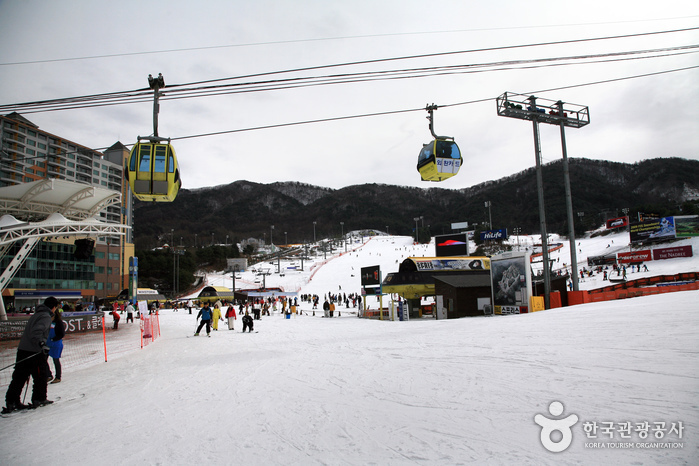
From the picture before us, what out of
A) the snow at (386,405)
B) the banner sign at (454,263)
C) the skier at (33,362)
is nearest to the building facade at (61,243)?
the banner sign at (454,263)

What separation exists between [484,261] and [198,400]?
2755 centimetres

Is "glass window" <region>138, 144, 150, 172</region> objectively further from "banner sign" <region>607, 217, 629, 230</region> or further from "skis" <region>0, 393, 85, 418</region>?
"banner sign" <region>607, 217, 629, 230</region>

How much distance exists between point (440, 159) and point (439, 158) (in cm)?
4

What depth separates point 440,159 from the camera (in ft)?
36.3

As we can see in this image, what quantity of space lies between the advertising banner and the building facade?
73.1 meters

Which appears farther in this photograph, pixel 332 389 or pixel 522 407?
pixel 332 389

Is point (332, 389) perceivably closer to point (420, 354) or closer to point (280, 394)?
point (280, 394)

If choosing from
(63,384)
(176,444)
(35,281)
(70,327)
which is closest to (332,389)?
(176,444)

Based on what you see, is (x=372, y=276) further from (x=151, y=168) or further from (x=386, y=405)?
(x=386, y=405)

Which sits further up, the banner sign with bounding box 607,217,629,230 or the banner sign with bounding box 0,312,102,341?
the banner sign with bounding box 607,217,629,230

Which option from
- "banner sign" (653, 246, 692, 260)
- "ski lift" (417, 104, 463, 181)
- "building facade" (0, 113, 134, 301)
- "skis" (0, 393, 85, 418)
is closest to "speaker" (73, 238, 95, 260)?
"skis" (0, 393, 85, 418)

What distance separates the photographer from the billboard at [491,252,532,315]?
18.4m

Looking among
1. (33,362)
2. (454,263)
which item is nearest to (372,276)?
(454,263)

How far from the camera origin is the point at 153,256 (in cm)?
7712
